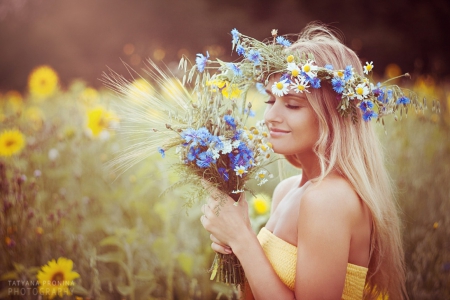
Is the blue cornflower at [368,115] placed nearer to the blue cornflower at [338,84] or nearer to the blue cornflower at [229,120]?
the blue cornflower at [338,84]

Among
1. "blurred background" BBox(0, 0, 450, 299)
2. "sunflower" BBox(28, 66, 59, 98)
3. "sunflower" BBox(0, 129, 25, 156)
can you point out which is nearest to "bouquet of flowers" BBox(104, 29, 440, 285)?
"blurred background" BBox(0, 0, 450, 299)

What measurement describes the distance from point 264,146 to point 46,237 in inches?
69.1

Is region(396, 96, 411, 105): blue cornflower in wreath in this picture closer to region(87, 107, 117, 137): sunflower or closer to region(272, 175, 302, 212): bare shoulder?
region(272, 175, 302, 212): bare shoulder

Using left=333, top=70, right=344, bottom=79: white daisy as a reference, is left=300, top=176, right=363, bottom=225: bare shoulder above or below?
below

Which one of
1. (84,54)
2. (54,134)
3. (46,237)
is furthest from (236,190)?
(84,54)

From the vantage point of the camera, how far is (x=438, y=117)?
4.23 metres

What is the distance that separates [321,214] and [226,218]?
1.19 ft

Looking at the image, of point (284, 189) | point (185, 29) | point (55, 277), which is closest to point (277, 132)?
point (284, 189)

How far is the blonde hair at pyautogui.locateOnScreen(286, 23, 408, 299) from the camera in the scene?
4.81 ft

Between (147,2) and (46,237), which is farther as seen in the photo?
(147,2)

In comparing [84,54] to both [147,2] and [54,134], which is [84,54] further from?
[54,134]

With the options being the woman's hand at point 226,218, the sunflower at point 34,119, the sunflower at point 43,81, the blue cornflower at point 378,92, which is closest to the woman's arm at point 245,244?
the woman's hand at point 226,218

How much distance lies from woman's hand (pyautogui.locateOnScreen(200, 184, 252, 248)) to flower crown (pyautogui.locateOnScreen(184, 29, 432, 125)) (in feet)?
1.28

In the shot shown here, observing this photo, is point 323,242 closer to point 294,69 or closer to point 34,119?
point 294,69
